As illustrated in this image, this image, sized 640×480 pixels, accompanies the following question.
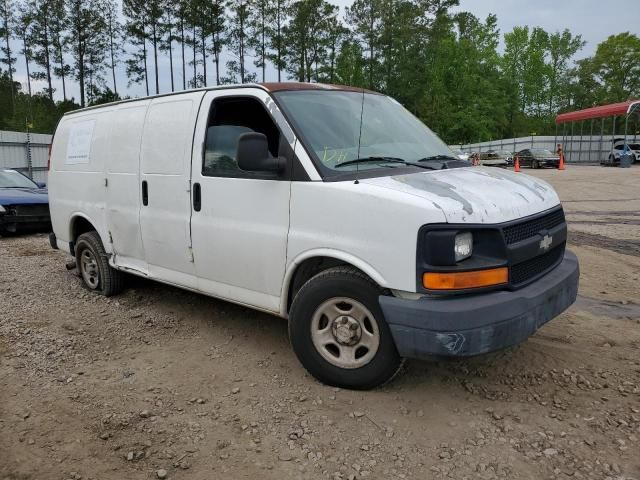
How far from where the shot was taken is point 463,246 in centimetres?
311

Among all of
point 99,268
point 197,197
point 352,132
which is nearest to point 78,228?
point 99,268

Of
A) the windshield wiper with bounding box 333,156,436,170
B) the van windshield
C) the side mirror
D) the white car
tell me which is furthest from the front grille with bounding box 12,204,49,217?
the white car

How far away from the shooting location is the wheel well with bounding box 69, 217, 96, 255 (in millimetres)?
6039

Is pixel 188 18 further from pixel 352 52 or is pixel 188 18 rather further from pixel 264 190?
pixel 264 190

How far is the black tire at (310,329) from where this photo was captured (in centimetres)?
329

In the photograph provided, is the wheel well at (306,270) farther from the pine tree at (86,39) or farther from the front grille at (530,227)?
the pine tree at (86,39)

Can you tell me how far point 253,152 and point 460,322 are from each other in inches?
66.1

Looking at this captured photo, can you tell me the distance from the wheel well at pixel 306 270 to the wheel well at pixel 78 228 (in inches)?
124

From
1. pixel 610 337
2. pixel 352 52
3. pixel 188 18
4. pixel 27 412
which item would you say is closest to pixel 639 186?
pixel 610 337

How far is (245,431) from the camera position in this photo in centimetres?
318

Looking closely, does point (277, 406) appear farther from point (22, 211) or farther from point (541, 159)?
point (541, 159)

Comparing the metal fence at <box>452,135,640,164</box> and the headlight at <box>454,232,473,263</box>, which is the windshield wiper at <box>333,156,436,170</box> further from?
the metal fence at <box>452,135,640,164</box>

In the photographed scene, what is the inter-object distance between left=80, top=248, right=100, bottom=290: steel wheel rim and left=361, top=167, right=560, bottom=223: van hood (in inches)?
147

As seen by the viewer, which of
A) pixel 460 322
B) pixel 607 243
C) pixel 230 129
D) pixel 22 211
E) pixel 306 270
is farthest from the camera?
pixel 22 211
